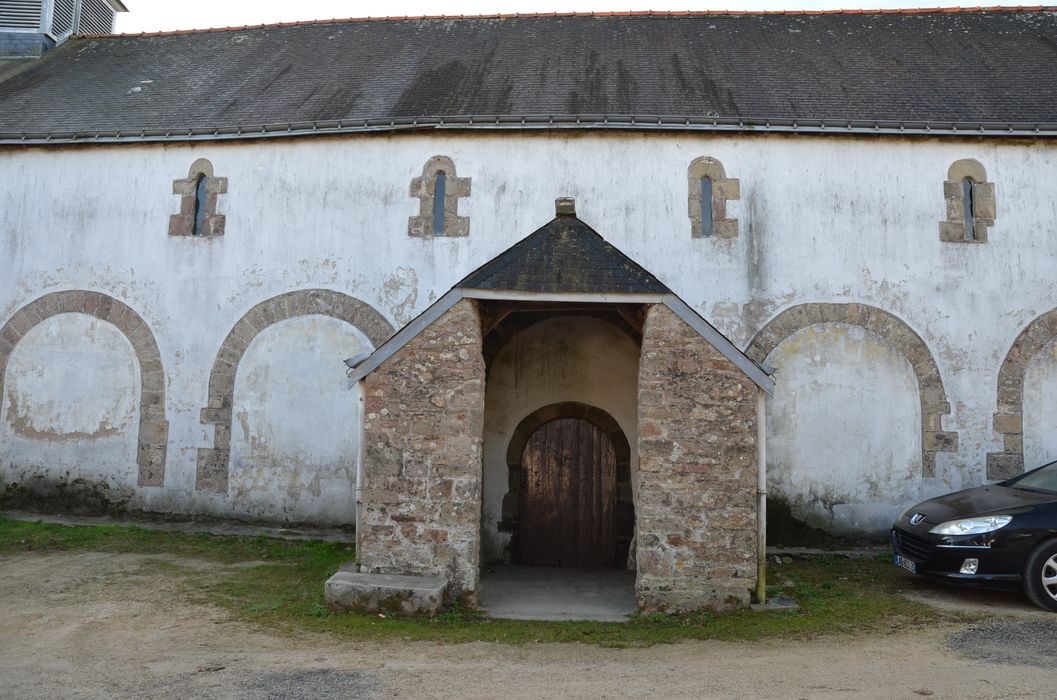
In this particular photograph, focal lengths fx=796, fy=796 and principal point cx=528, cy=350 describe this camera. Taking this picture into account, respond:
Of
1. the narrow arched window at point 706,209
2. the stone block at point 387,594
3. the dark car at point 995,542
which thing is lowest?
the stone block at point 387,594

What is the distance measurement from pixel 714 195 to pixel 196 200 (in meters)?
7.45

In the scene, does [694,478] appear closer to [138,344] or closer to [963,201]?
[963,201]

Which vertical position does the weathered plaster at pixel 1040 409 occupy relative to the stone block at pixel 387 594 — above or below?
above

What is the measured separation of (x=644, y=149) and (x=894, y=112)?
346 cm

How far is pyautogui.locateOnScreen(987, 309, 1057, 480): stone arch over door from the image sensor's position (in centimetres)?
1013

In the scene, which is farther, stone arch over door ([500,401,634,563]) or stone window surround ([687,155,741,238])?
stone window surround ([687,155,741,238])

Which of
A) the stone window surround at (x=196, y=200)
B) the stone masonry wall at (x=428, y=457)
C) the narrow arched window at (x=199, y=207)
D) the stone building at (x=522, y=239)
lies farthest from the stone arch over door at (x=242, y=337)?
the stone masonry wall at (x=428, y=457)

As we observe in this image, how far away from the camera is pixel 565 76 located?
12.3 m

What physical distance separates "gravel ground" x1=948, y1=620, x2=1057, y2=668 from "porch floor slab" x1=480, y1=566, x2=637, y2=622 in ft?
8.91

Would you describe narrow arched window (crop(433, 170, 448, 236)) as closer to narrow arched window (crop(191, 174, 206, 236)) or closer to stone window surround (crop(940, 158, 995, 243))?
narrow arched window (crop(191, 174, 206, 236))

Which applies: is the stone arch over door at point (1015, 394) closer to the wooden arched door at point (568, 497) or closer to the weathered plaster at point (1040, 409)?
the weathered plaster at point (1040, 409)

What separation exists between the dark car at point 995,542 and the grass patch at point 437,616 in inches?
20.2

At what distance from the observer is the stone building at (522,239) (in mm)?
10148

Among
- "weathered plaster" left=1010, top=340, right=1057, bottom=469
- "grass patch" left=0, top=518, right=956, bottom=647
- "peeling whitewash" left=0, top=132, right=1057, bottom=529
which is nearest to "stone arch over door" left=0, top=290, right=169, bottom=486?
"peeling whitewash" left=0, top=132, right=1057, bottom=529
